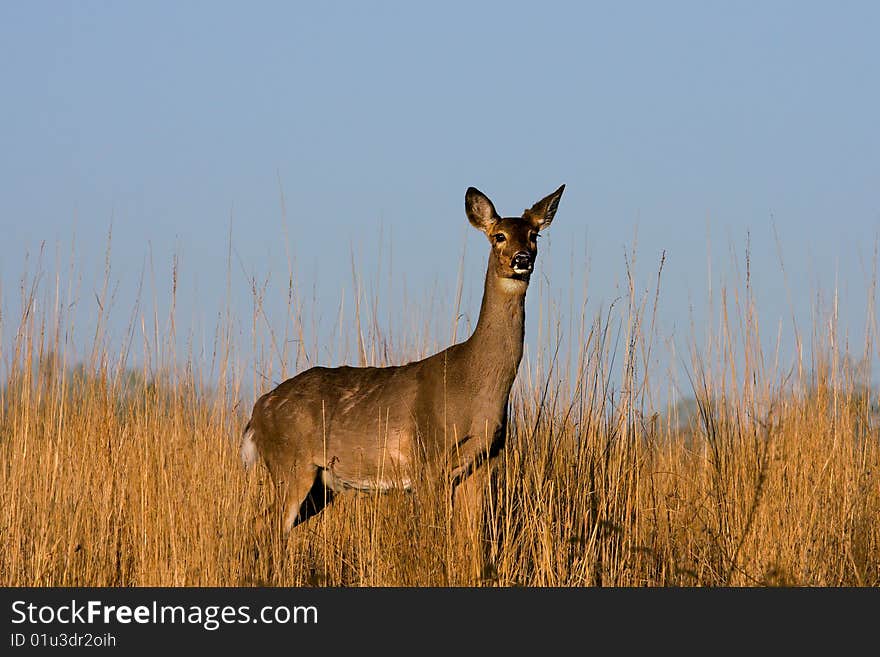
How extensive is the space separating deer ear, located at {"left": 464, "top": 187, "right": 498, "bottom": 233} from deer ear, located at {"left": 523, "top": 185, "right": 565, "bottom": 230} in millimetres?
217

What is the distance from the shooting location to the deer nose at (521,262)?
23.1 ft

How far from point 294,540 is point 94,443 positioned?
5.14 ft

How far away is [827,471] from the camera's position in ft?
21.2

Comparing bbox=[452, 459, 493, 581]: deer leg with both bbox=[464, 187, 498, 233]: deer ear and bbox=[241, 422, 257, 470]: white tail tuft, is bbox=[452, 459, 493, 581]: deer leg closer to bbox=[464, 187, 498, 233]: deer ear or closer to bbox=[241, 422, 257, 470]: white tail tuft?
bbox=[464, 187, 498, 233]: deer ear

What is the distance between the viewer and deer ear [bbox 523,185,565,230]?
750 centimetres

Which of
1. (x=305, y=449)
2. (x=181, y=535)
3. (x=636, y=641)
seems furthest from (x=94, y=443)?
(x=636, y=641)

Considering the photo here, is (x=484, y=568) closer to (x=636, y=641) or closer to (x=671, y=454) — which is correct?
(x=636, y=641)

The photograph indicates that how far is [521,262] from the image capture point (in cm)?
704

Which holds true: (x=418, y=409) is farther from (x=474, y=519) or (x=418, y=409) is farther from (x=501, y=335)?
(x=474, y=519)

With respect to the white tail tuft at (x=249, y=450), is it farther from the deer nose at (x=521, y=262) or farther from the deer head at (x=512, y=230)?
the deer nose at (x=521, y=262)

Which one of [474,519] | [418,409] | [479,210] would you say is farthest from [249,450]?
[474,519]

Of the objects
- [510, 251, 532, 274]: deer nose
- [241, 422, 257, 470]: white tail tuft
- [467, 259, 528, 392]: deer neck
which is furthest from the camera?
[241, 422, 257, 470]: white tail tuft

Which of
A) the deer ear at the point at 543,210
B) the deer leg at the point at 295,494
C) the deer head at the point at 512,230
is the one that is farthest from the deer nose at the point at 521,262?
the deer leg at the point at 295,494

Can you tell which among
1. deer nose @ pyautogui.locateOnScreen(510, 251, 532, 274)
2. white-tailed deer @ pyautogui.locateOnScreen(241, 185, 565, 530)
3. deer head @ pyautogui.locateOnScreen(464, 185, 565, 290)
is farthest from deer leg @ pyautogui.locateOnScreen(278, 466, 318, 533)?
deer nose @ pyautogui.locateOnScreen(510, 251, 532, 274)
